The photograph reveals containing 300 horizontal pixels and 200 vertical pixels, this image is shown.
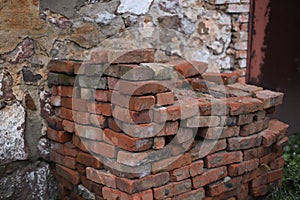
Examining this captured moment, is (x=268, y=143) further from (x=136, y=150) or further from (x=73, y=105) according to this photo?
(x=73, y=105)

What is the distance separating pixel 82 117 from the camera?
2.30 metres

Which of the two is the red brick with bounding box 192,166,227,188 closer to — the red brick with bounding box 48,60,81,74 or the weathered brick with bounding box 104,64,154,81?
the weathered brick with bounding box 104,64,154,81

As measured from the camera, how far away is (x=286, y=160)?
10.4ft

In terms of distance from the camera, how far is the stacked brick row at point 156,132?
201cm

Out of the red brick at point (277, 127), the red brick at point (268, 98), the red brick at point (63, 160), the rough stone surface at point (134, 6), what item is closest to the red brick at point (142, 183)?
the red brick at point (63, 160)

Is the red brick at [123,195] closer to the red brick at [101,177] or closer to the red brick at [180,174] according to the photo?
the red brick at [101,177]

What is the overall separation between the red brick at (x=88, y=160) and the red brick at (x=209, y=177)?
51 cm

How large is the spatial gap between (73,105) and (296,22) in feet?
7.32

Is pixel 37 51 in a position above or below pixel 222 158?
above

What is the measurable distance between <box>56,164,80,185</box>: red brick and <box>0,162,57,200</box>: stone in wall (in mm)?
84

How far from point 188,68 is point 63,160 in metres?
0.90

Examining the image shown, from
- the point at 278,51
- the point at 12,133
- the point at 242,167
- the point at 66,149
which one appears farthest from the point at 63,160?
the point at 278,51

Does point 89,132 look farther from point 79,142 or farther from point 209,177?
point 209,177

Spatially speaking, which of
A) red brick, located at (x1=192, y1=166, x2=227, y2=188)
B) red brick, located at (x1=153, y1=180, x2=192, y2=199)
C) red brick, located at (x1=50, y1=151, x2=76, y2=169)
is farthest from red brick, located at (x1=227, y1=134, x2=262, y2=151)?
red brick, located at (x1=50, y1=151, x2=76, y2=169)
